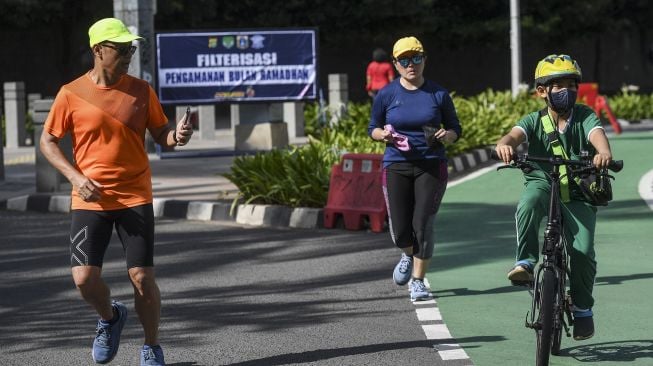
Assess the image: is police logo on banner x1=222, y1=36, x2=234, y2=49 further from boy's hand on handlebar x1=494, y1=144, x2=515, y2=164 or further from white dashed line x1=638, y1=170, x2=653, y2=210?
boy's hand on handlebar x1=494, y1=144, x2=515, y2=164

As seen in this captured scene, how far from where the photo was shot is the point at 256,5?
43.6m

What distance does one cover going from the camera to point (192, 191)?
1739 centimetres

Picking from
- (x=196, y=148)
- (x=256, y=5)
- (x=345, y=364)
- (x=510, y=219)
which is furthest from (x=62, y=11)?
(x=345, y=364)

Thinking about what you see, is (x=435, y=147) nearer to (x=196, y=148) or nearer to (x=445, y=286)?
(x=445, y=286)

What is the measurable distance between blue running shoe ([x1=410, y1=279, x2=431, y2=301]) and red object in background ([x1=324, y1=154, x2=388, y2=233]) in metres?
3.89

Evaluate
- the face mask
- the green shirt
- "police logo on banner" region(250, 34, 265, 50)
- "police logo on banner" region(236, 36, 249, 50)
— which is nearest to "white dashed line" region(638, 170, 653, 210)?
"police logo on banner" region(250, 34, 265, 50)

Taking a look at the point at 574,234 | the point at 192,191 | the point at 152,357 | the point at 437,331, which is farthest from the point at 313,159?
the point at 152,357

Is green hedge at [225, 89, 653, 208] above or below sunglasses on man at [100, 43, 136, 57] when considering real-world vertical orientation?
below

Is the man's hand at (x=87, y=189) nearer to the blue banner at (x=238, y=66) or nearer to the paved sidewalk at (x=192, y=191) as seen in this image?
the paved sidewalk at (x=192, y=191)

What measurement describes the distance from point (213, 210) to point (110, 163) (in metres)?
8.17

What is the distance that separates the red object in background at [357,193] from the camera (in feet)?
45.8

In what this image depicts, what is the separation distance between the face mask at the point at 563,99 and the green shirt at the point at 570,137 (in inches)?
4.6

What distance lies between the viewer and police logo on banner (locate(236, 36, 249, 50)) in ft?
75.3

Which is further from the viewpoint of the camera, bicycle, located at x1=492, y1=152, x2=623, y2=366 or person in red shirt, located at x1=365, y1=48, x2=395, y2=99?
person in red shirt, located at x1=365, y1=48, x2=395, y2=99
